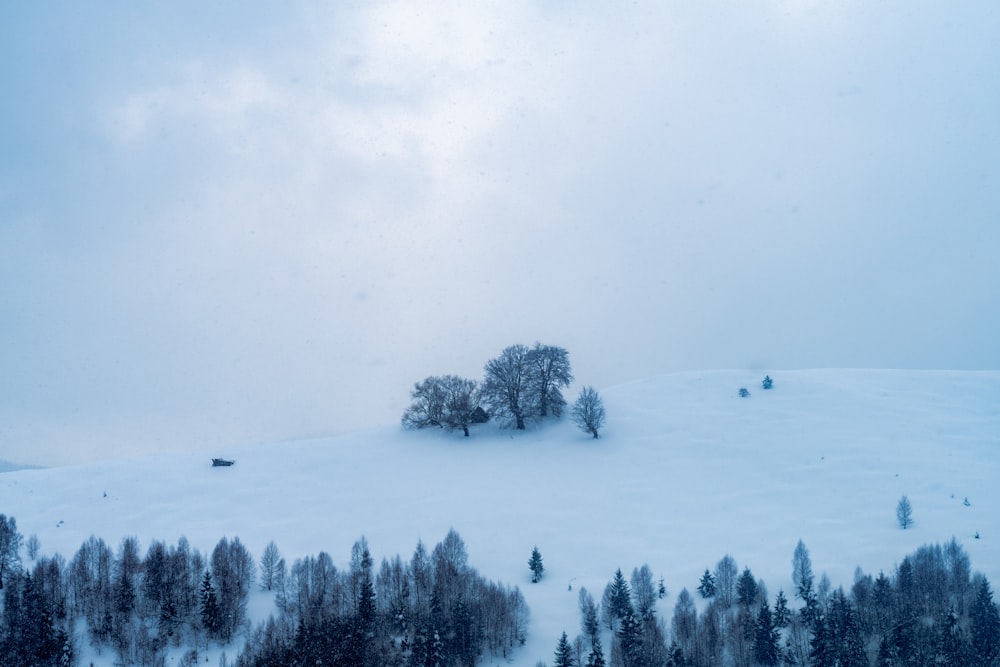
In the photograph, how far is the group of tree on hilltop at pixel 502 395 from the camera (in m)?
79.1

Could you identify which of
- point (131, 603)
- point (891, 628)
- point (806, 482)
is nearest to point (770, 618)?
point (891, 628)

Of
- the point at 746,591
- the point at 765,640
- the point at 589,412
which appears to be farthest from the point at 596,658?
the point at 589,412

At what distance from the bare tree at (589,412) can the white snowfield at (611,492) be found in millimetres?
950

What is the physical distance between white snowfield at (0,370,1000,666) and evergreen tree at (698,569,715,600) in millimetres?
756

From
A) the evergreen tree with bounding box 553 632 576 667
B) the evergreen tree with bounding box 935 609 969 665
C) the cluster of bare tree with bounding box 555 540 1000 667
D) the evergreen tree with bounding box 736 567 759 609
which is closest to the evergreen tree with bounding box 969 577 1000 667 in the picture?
the cluster of bare tree with bounding box 555 540 1000 667

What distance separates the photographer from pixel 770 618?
48.5 metres

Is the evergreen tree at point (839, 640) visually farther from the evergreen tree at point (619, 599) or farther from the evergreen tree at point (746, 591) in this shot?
the evergreen tree at point (619, 599)

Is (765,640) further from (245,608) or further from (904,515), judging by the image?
(245,608)

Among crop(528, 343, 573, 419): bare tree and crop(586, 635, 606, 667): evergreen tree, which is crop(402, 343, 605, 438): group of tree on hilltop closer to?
crop(528, 343, 573, 419): bare tree

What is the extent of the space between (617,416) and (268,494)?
100 ft

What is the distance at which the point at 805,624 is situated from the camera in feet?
160

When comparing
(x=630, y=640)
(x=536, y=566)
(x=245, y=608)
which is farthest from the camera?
(x=536, y=566)

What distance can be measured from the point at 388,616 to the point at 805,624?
23.1 meters

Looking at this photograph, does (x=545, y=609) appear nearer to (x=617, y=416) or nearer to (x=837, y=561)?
(x=837, y=561)
